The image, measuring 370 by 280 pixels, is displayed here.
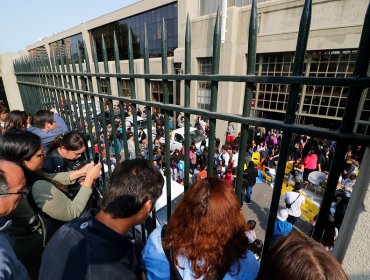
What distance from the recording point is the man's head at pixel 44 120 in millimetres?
3023

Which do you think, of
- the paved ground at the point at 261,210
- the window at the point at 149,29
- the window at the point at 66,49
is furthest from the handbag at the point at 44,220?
the window at the point at 149,29

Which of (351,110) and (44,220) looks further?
(44,220)

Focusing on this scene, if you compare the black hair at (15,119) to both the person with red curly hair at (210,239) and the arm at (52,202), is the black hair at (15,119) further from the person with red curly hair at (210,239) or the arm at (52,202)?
the person with red curly hair at (210,239)

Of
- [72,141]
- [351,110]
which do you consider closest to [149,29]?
[72,141]

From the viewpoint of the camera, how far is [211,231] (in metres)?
1.20

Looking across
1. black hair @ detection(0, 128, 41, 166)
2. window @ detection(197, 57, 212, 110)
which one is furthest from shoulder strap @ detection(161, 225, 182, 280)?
window @ detection(197, 57, 212, 110)

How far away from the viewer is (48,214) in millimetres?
1655

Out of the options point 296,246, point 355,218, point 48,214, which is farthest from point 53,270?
point 355,218

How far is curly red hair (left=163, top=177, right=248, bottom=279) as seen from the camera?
120 centimetres

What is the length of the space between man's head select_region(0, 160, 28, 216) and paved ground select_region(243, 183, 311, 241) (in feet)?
17.9

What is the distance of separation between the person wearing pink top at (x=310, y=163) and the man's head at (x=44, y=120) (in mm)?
6724

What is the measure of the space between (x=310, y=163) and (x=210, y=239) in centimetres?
669

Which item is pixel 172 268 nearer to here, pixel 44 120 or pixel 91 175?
pixel 91 175

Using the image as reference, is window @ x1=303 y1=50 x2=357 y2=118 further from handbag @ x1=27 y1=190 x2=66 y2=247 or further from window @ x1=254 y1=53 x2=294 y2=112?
handbag @ x1=27 y1=190 x2=66 y2=247
